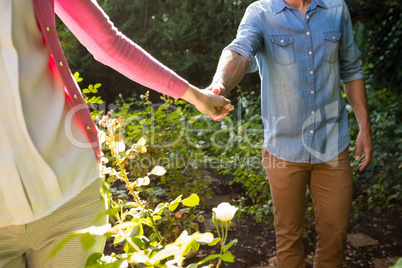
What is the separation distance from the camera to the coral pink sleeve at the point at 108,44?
1.02 meters

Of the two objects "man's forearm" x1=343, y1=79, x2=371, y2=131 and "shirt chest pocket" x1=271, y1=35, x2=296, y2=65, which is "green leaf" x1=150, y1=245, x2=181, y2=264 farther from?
"man's forearm" x1=343, y1=79, x2=371, y2=131

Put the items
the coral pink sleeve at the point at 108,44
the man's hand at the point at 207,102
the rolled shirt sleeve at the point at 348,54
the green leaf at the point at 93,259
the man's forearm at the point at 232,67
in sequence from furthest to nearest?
the rolled shirt sleeve at the point at 348,54 → the man's forearm at the point at 232,67 → the man's hand at the point at 207,102 → the coral pink sleeve at the point at 108,44 → the green leaf at the point at 93,259

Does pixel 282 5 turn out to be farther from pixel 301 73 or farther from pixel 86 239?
pixel 86 239

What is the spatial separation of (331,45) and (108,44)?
4.28 feet

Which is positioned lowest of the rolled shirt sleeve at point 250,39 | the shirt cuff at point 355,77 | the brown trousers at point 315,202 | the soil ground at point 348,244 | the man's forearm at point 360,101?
the soil ground at point 348,244

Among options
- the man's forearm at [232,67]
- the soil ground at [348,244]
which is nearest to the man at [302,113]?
the man's forearm at [232,67]

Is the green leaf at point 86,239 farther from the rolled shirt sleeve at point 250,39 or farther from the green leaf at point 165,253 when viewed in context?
the rolled shirt sleeve at point 250,39

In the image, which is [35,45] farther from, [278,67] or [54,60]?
[278,67]

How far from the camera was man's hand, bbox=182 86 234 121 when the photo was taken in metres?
1.29

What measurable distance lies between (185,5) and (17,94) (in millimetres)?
6569

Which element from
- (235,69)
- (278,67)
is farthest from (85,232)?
(278,67)

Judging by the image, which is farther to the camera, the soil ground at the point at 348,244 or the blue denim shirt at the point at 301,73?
the soil ground at the point at 348,244

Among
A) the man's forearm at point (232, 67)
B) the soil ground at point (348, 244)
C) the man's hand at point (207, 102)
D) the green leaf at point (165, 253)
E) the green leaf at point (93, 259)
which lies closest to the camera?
the green leaf at point (165, 253)

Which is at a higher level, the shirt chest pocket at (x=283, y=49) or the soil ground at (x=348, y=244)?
the shirt chest pocket at (x=283, y=49)
